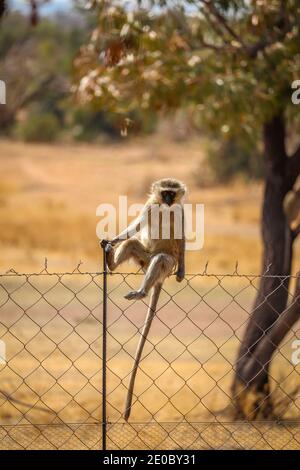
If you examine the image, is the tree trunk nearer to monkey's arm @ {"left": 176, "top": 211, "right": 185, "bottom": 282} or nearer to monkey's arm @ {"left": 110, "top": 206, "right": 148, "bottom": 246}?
monkey's arm @ {"left": 176, "top": 211, "right": 185, "bottom": 282}

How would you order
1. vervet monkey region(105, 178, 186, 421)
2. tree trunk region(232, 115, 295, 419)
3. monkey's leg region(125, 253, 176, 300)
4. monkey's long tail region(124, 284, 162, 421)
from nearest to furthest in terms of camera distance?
monkey's long tail region(124, 284, 162, 421), monkey's leg region(125, 253, 176, 300), vervet monkey region(105, 178, 186, 421), tree trunk region(232, 115, 295, 419)

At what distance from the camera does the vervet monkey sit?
680 centimetres

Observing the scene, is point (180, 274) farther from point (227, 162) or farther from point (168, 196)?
point (227, 162)

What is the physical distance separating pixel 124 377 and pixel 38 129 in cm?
3961

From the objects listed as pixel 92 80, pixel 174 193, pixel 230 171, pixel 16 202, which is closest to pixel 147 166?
pixel 230 171

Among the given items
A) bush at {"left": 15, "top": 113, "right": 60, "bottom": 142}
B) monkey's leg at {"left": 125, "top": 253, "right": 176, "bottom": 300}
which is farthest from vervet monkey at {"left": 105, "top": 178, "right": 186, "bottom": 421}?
bush at {"left": 15, "top": 113, "right": 60, "bottom": 142}

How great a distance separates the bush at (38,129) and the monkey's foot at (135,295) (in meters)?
40.6

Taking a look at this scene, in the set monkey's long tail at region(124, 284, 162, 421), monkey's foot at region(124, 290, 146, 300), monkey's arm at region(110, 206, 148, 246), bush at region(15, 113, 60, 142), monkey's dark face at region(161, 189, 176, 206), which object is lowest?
monkey's long tail at region(124, 284, 162, 421)

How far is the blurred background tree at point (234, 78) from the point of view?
29.1 feet

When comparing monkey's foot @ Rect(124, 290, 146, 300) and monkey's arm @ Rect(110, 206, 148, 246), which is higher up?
monkey's arm @ Rect(110, 206, 148, 246)

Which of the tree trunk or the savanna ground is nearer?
the savanna ground

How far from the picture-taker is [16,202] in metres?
28.2
